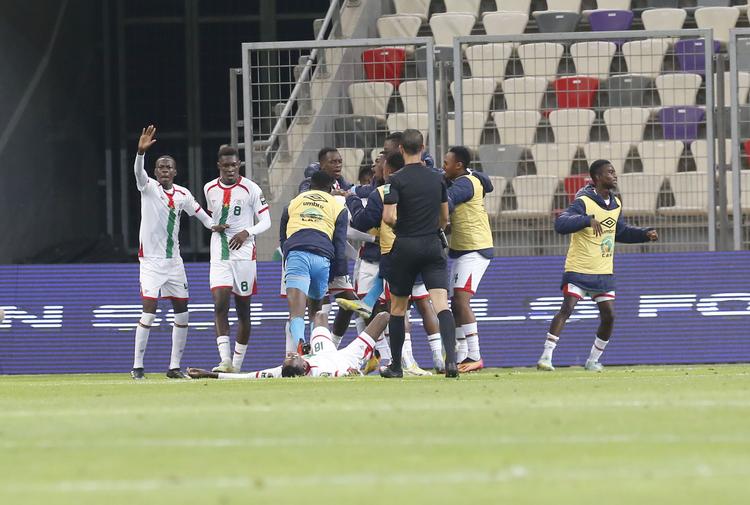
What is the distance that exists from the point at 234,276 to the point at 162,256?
Answer: 0.72m

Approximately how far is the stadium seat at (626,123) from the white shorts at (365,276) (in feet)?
14.1

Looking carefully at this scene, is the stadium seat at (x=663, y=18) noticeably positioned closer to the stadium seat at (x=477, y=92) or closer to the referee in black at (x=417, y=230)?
the stadium seat at (x=477, y=92)

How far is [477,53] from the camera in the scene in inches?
698

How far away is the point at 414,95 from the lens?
17.2 meters

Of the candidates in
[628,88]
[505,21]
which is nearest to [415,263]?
[628,88]

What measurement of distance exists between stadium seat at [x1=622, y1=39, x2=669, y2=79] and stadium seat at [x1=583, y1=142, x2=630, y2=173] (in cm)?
85

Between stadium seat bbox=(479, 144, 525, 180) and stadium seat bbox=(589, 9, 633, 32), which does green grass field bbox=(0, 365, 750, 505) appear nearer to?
stadium seat bbox=(479, 144, 525, 180)

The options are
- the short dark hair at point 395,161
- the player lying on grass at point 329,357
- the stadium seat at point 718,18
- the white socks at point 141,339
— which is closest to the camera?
the player lying on grass at point 329,357

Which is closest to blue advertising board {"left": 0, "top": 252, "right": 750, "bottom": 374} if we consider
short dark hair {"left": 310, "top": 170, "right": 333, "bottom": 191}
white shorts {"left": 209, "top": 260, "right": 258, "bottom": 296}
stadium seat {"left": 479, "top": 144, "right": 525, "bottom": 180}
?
white shorts {"left": 209, "top": 260, "right": 258, "bottom": 296}

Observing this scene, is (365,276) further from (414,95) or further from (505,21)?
(505,21)

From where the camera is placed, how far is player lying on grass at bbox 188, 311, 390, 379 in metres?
12.6

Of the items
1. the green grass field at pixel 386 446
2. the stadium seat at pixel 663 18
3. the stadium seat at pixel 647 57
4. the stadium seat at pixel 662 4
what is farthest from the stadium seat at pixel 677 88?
the green grass field at pixel 386 446

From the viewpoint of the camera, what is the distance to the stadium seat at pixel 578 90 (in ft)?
56.7

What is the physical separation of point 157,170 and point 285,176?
3.05m
